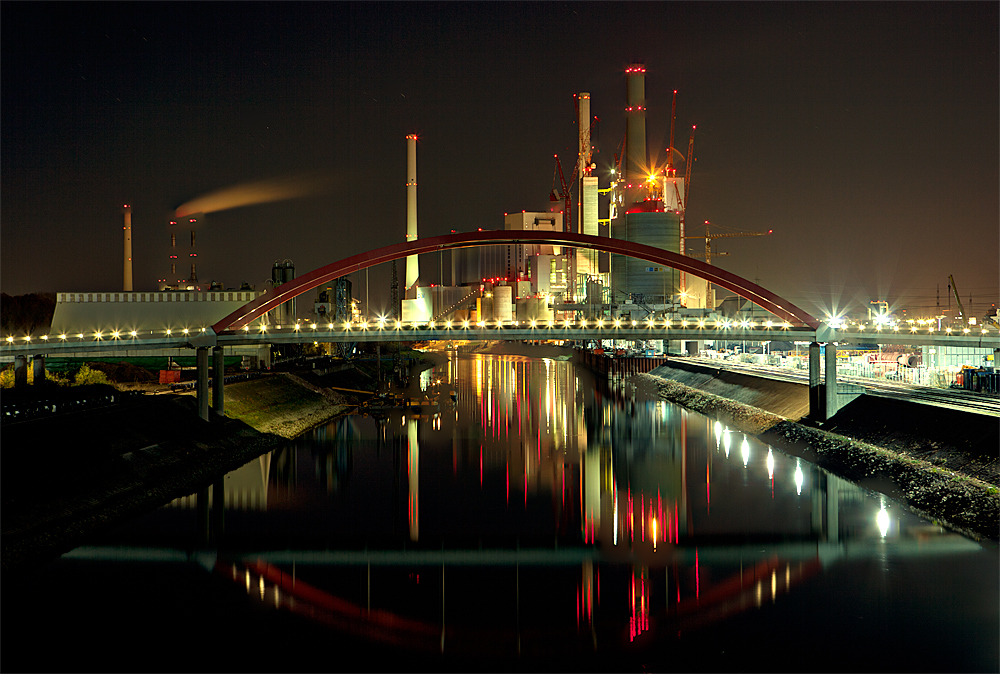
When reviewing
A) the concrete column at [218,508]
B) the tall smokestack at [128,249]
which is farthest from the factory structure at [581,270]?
the concrete column at [218,508]

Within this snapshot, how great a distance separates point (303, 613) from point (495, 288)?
117830 mm

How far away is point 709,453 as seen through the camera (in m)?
38.8

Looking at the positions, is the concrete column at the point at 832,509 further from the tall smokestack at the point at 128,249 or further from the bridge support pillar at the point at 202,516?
the tall smokestack at the point at 128,249

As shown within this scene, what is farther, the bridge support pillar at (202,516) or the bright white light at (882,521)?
the bridge support pillar at (202,516)

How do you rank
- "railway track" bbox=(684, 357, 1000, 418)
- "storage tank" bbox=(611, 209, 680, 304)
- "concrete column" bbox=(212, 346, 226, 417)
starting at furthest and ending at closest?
"storage tank" bbox=(611, 209, 680, 304), "concrete column" bbox=(212, 346, 226, 417), "railway track" bbox=(684, 357, 1000, 418)

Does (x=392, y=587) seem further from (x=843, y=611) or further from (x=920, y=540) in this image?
(x=920, y=540)

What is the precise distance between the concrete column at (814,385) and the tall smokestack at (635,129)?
84.3 metres

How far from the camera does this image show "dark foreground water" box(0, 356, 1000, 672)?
1602 cm

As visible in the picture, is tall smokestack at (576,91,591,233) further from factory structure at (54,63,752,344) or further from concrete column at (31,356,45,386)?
concrete column at (31,356,45,386)

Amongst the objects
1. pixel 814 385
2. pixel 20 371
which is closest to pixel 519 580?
pixel 814 385

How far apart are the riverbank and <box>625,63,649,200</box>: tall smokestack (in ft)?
274

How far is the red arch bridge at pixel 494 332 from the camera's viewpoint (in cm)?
3834

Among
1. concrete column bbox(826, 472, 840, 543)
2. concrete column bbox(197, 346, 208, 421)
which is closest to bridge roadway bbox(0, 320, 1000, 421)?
concrete column bbox(197, 346, 208, 421)

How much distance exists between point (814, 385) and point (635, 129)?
87.6 metres
